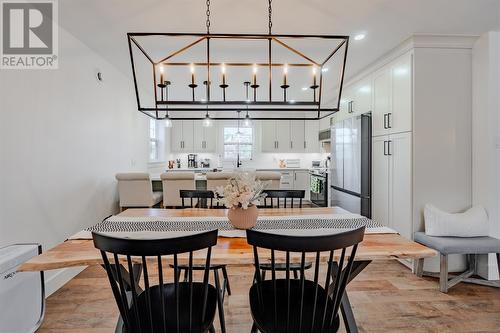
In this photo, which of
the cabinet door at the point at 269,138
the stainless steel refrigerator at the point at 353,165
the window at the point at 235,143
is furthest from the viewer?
the window at the point at 235,143

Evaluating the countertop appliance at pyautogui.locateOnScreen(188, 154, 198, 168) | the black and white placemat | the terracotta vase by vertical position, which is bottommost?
the black and white placemat

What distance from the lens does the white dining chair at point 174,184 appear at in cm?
385

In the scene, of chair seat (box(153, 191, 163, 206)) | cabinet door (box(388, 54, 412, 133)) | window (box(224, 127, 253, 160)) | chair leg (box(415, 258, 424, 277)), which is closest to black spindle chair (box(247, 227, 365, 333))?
chair leg (box(415, 258, 424, 277))

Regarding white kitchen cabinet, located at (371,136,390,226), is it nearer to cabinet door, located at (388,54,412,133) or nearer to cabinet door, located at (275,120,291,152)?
cabinet door, located at (388,54,412,133)

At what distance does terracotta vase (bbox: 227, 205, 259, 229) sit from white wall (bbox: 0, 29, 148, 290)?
68.0 inches

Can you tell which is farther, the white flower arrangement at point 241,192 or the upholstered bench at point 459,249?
the upholstered bench at point 459,249

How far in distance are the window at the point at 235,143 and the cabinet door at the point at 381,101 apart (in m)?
4.21

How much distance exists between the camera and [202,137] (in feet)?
24.0

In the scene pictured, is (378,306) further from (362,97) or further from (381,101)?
(362,97)

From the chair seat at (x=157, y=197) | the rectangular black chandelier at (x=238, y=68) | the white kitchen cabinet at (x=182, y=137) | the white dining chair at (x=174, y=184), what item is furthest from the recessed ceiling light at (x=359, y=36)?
the white kitchen cabinet at (x=182, y=137)

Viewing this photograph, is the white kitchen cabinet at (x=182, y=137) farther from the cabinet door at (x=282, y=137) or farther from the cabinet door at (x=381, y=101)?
the cabinet door at (x=381, y=101)

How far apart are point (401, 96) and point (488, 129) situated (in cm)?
84

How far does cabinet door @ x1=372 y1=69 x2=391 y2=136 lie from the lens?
3281mm

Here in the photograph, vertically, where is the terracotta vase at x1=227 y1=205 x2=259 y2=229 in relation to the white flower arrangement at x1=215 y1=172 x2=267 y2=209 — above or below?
below
